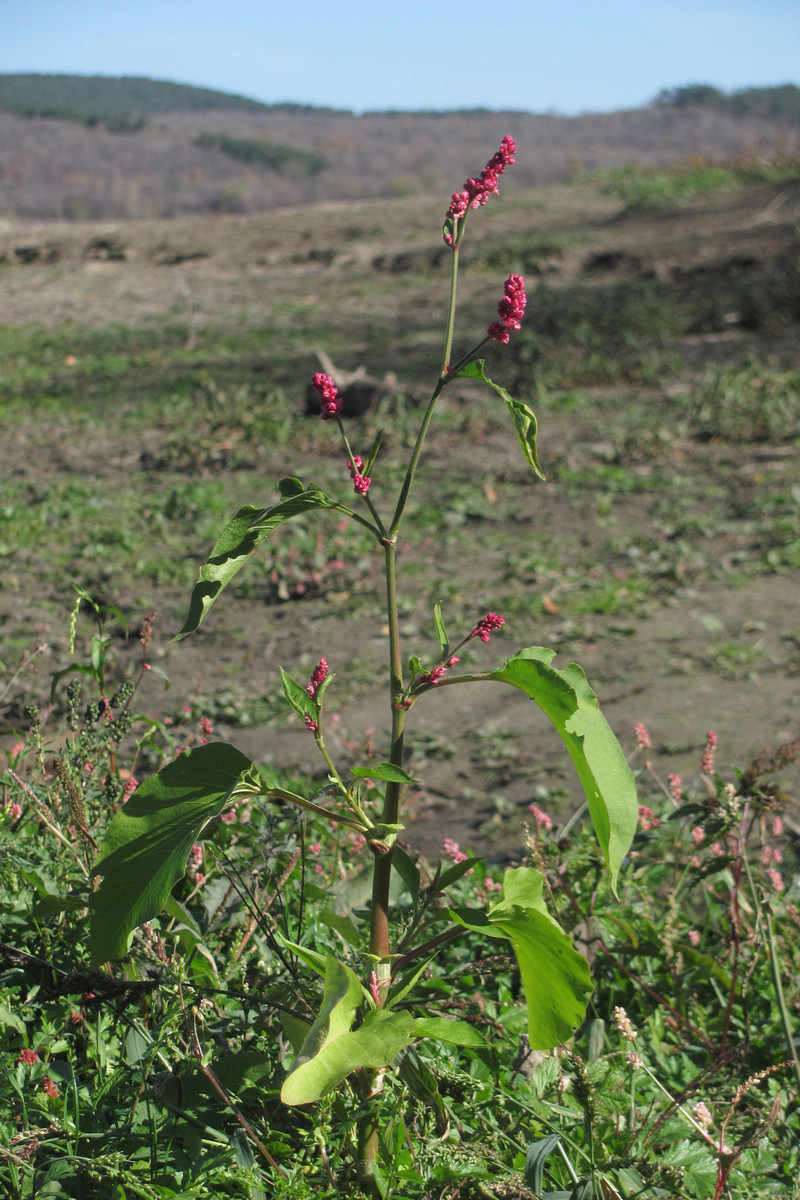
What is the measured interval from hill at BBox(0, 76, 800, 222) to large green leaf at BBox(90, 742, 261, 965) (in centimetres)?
2404

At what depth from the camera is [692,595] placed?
4.43 m

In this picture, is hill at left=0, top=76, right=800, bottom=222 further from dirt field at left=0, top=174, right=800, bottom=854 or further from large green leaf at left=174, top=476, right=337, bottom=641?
large green leaf at left=174, top=476, right=337, bottom=641

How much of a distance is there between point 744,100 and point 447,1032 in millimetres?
55942

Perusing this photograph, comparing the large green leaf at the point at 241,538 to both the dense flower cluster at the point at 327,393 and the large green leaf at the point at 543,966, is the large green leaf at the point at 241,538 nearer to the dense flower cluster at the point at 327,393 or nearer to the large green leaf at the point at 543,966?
the dense flower cluster at the point at 327,393

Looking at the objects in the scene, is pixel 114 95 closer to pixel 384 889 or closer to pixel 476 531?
pixel 476 531

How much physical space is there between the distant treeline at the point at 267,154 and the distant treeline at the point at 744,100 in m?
23.5

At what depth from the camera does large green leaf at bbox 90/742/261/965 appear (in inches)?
44.2

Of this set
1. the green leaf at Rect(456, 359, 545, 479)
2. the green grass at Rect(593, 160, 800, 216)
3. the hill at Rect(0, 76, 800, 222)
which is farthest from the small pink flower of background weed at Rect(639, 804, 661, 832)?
the hill at Rect(0, 76, 800, 222)

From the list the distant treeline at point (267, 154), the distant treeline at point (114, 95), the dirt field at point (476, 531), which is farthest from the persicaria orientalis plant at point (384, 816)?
the distant treeline at point (114, 95)

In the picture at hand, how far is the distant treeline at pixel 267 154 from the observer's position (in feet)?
115

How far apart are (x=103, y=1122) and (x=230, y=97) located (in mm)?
59485

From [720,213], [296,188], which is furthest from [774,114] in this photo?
[720,213]

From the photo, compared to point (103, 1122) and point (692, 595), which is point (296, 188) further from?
point (103, 1122)

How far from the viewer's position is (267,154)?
117 feet
